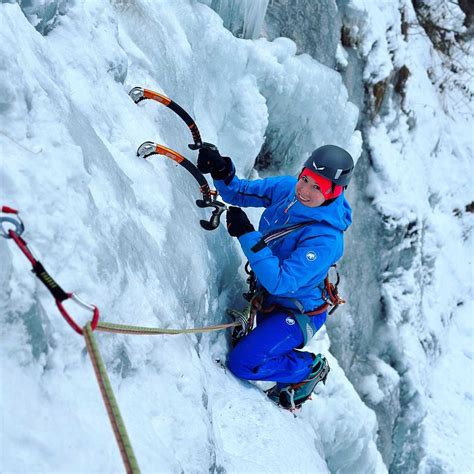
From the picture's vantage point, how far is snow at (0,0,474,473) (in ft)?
4.36

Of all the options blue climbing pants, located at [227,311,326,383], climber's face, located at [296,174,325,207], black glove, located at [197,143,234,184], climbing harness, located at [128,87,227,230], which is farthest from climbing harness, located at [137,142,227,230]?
blue climbing pants, located at [227,311,326,383]

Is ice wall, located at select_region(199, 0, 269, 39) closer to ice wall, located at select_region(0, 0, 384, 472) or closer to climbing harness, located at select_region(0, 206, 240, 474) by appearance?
ice wall, located at select_region(0, 0, 384, 472)

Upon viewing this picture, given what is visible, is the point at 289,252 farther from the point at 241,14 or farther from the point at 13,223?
the point at 241,14

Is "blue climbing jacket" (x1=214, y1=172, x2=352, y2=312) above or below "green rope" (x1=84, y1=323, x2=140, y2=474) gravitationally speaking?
below

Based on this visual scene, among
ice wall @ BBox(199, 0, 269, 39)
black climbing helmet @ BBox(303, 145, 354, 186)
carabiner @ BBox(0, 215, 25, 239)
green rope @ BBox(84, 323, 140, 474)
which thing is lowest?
ice wall @ BBox(199, 0, 269, 39)

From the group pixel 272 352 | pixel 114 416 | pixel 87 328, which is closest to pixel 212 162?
pixel 272 352

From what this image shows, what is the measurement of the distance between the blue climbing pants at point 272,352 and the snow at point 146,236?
94 mm

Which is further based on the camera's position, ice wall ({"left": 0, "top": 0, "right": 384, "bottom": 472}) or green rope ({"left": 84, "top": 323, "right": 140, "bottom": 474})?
ice wall ({"left": 0, "top": 0, "right": 384, "bottom": 472})

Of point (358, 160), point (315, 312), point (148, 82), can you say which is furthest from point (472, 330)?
point (148, 82)

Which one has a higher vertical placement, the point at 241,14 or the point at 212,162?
the point at 241,14

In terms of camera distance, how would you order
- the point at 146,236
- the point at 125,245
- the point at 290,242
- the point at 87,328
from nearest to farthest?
the point at 87,328, the point at 125,245, the point at 146,236, the point at 290,242

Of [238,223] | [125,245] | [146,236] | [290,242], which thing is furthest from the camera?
[290,242]

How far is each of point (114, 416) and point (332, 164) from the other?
1.52m

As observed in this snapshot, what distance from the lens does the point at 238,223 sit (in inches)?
92.8
